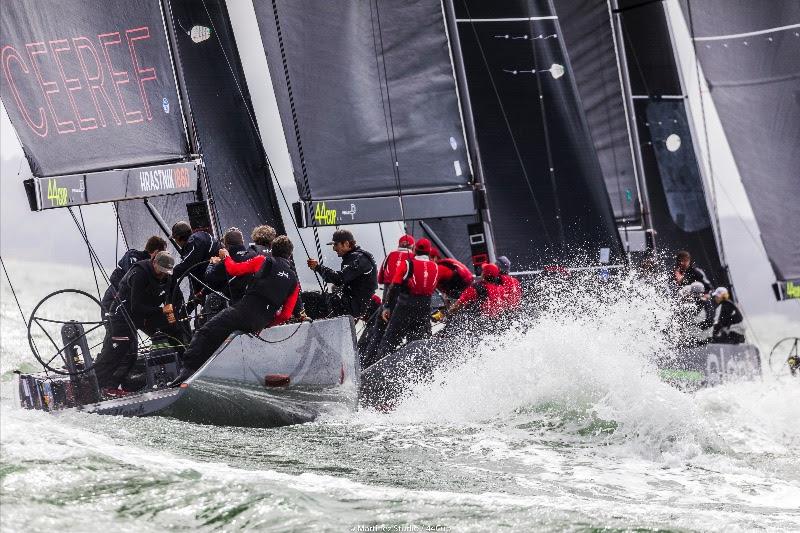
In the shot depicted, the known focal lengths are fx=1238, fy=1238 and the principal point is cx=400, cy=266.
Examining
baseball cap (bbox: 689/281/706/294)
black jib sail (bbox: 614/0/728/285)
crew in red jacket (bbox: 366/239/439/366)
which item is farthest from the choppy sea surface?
black jib sail (bbox: 614/0/728/285)

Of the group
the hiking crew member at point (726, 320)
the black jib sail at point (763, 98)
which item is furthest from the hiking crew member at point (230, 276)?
the black jib sail at point (763, 98)

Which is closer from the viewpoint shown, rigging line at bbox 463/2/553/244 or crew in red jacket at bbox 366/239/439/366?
crew in red jacket at bbox 366/239/439/366

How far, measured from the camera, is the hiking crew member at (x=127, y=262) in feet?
23.2

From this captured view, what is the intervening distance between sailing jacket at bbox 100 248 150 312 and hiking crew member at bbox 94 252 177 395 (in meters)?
0.10

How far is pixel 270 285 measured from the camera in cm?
701

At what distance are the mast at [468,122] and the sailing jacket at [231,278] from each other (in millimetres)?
3414

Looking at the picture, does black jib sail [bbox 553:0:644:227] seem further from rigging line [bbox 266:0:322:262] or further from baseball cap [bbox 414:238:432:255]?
baseball cap [bbox 414:238:432:255]

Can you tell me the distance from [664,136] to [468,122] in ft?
13.3

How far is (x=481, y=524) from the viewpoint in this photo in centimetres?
423

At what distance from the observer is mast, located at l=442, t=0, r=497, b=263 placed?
10.4 metres

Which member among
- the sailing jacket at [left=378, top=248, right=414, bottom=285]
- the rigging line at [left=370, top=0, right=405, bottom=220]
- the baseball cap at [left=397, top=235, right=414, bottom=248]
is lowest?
the sailing jacket at [left=378, top=248, right=414, bottom=285]

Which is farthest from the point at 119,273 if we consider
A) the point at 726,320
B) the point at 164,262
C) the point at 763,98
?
the point at 763,98

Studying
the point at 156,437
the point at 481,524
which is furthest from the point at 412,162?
the point at 481,524

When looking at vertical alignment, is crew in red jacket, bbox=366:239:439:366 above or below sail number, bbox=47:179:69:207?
below
